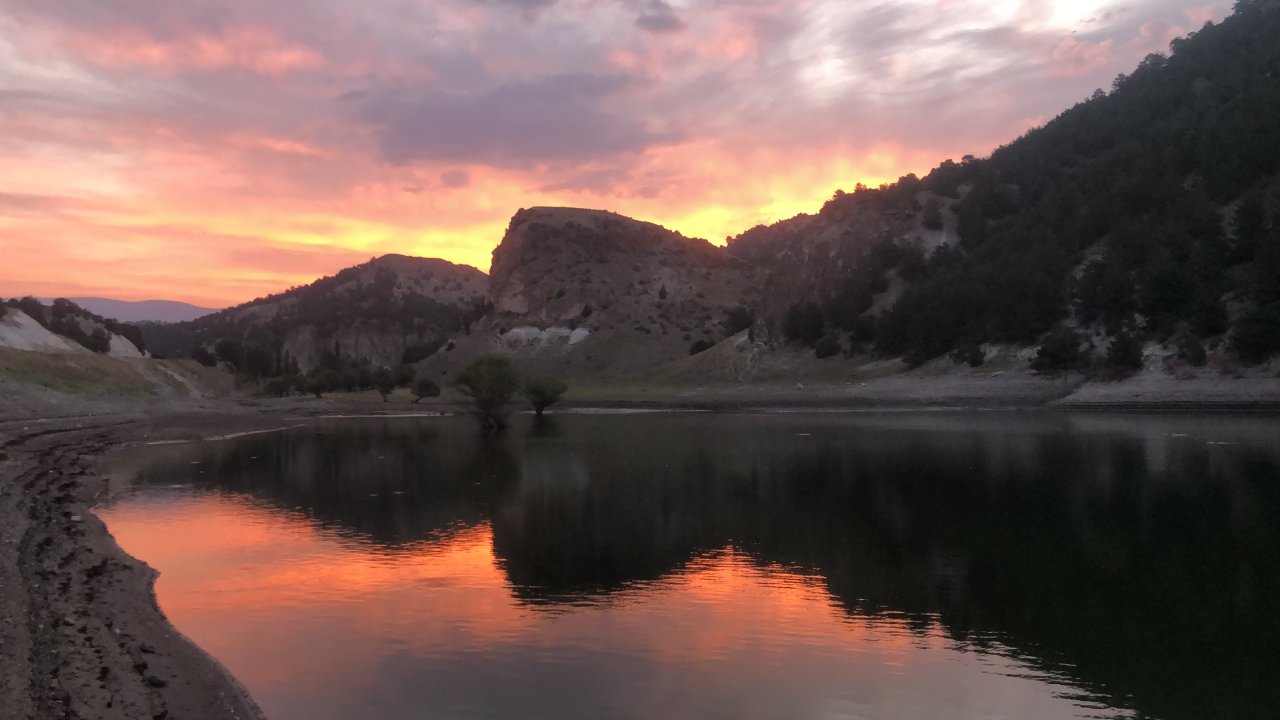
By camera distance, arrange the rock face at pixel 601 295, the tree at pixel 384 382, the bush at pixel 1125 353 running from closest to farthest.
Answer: the bush at pixel 1125 353 < the tree at pixel 384 382 < the rock face at pixel 601 295

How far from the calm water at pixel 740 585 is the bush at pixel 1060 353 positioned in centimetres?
3682

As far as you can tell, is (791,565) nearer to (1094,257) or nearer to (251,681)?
(251,681)

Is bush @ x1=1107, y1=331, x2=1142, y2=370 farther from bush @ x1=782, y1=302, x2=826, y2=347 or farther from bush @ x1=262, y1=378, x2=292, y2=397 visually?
bush @ x1=262, y1=378, x2=292, y2=397

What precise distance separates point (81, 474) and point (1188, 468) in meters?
39.2

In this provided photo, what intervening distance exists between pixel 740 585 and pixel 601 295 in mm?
147141

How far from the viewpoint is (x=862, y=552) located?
1984cm

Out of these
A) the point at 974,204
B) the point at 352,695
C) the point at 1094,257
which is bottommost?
the point at 352,695

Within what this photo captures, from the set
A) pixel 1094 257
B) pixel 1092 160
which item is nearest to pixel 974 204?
pixel 1092 160

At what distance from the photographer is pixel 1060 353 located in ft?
236

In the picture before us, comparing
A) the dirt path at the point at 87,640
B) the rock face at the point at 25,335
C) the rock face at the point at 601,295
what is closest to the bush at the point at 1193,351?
the dirt path at the point at 87,640

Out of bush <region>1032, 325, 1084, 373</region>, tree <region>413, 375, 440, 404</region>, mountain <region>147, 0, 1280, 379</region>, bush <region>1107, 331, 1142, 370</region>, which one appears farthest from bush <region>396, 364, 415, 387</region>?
bush <region>1107, 331, 1142, 370</region>

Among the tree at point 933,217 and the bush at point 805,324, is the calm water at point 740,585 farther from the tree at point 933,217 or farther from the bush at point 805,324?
the tree at point 933,217

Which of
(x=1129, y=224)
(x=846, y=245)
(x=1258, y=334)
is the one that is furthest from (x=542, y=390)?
(x=1129, y=224)

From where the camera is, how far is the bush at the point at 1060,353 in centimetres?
7188
